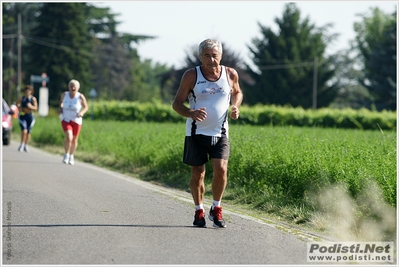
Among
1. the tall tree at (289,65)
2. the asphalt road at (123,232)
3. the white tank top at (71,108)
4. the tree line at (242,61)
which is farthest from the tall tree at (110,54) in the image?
the asphalt road at (123,232)

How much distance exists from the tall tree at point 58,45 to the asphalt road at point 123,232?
66347mm

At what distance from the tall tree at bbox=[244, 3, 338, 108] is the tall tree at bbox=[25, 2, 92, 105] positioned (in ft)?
56.0

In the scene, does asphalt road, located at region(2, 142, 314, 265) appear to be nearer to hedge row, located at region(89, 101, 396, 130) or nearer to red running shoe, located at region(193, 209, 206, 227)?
red running shoe, located at region(193, 209, 206, 227)

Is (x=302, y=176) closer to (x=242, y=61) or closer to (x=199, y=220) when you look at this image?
(x=199, y=220)

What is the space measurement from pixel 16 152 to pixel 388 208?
15.3 meters

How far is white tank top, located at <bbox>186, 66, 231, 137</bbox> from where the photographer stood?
827 cm

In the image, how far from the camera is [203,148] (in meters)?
8.51

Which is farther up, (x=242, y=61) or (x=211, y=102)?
(x=242, y=61)

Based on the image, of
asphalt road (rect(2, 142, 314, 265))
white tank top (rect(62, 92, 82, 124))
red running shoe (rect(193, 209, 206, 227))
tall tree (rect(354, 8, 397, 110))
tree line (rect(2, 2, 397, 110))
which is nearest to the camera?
asphalt road (rect(2, 142, 314, 265))

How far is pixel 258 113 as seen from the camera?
4522cm

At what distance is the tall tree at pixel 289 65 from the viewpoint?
7669 cm

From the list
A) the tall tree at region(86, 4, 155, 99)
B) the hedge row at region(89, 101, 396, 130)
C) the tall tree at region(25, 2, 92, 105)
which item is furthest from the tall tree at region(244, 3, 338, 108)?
the hedge row at region(89, 101, 396, 130)

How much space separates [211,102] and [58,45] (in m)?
71.7

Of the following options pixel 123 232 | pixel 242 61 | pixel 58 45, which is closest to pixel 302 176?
pixel 123 232
